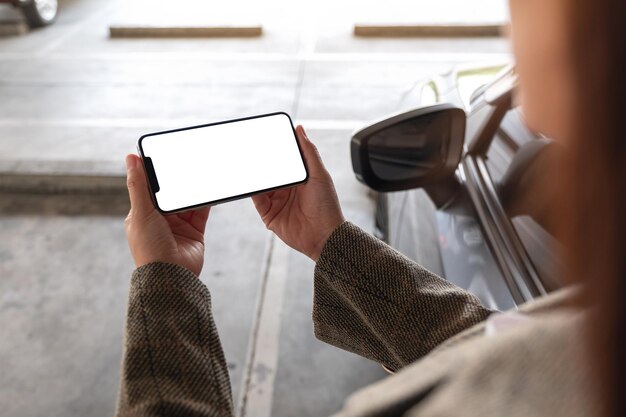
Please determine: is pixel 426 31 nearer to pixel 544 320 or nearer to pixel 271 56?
pixel 271 56

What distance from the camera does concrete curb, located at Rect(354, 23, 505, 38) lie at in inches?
267

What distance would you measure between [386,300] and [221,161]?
635 millimetres

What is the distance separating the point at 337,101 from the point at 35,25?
5.19 metres

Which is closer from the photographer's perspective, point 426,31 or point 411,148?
point 411,148

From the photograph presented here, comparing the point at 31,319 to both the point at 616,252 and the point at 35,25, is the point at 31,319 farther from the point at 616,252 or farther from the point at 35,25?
the point at 35,25

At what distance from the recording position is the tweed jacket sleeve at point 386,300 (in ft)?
3.67

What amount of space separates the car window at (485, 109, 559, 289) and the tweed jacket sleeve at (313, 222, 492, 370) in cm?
27

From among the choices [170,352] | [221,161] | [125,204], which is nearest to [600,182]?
[170,352]

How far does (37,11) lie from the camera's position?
762 centimetres

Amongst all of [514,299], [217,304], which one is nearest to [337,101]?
[217,304]

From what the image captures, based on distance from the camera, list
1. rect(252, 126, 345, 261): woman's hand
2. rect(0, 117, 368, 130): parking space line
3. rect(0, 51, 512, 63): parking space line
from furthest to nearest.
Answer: rect(0, 51, 512, 63): parking space line < rect(0, 117, 368, 130): parking space line < rect(252, 126, 345, 261): woman's hand

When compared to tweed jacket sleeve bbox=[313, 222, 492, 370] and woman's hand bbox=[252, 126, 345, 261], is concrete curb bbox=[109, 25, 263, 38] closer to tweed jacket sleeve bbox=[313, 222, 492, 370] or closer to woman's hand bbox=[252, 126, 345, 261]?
woman's hand bbox=[252, 126, 345, 261]

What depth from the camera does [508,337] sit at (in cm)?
56

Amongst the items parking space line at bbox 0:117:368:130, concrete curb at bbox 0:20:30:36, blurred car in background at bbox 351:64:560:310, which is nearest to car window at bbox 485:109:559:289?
blurred car in background at bbox 351:64:560:310
